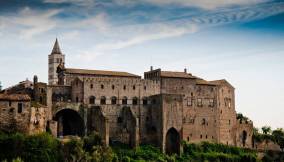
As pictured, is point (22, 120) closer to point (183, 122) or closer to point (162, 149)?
point (162, 149)

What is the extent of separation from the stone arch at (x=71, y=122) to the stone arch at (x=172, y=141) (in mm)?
11778

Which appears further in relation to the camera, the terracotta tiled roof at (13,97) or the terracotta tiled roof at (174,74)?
the terracotta tiled roof at (174,74)

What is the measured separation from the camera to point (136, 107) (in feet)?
266

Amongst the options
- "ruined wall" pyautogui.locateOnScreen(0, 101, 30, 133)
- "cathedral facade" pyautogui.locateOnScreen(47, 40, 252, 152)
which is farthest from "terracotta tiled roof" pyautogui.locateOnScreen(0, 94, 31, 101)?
"cathedral facade" pyautogui.locateOnScreen(47, 40, 252, 152)

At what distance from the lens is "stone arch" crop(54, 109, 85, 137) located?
7619 cm

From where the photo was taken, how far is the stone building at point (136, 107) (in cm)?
7525

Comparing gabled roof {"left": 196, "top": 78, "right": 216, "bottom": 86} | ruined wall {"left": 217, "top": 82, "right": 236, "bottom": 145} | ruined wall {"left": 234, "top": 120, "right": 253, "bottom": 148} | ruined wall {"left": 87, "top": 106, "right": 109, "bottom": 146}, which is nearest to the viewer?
ruined wall {"left": 87, "top": 106, "right": 109, "bottom": 146}

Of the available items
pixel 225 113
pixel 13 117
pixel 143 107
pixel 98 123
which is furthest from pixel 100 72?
pixel 225 113

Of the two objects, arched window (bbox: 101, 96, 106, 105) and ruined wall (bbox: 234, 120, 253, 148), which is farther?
ruined wall (bbox: 234, 120, 253, 148)

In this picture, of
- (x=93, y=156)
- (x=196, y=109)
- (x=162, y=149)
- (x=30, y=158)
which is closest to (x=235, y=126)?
(x=196, y=109)

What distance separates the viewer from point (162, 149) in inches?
3051

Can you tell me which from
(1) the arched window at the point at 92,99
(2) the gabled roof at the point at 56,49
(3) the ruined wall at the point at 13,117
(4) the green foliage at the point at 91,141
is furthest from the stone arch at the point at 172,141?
(2) the gabled roof at the point at 56,49

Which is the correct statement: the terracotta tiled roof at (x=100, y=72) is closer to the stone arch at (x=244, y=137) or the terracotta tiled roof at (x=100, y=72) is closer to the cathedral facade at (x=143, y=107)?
the cathedral facade at (x=143, y=107)

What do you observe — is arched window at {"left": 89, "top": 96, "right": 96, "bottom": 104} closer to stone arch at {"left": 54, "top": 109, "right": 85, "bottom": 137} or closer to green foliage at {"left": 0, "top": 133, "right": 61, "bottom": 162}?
stone arch at {"left": 54, "top": 109, "right": 85, "bottom": 137}
